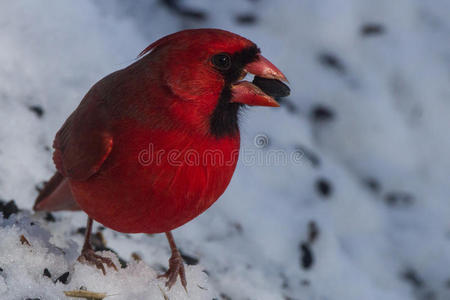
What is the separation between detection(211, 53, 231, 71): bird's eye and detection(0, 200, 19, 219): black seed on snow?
1.14 m

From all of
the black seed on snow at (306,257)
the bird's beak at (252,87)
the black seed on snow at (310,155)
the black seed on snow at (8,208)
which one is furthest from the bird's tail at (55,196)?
the black seed on snow at (310,155)

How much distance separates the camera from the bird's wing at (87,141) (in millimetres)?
1918

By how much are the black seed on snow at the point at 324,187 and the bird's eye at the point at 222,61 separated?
52.5 inches

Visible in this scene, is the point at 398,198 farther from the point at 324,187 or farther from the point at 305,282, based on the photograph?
the point at 305,282

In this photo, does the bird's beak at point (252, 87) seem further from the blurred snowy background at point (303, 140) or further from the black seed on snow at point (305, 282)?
the black seed on snow at point (305, 282)

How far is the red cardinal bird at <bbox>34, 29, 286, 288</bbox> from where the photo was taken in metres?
1.84

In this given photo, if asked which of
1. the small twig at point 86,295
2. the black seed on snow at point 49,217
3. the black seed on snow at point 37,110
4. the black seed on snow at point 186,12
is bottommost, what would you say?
the small twig at point 86,295

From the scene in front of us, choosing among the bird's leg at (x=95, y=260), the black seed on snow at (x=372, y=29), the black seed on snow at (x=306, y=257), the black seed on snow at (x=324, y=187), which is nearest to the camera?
the bird's leg at (x=95, y=260)

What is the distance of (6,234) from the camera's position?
2.17 m

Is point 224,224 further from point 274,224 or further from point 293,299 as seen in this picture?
point 293,299

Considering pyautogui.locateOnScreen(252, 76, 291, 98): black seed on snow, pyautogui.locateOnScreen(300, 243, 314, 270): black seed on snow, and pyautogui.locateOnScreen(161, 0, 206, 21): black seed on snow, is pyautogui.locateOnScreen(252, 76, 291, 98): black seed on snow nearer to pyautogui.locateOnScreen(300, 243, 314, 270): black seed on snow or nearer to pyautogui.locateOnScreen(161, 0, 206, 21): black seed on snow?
pyautogui.locateOnScreen(300, 243, 314, 270): black seed on snow

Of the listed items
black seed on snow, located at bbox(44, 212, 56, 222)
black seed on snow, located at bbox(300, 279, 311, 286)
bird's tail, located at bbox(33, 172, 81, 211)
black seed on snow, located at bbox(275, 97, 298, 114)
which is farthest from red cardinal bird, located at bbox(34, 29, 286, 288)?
black seed on snow, located at bbox(275, 97, 298, 114)

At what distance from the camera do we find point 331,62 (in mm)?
3355

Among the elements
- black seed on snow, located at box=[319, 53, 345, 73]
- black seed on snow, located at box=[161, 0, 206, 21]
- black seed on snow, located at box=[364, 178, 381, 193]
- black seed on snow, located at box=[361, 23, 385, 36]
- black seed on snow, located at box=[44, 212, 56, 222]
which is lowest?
black seed on snow, located at box=[44, 212, 56, 222]
